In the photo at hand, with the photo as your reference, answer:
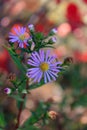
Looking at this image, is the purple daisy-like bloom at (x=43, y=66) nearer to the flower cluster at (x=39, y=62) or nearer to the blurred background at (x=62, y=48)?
the flower cluster at (x=39, y=62)

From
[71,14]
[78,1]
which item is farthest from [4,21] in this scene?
[78,1]

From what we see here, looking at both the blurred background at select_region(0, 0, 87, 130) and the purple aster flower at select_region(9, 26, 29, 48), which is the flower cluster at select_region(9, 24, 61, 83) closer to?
the purple aster flower at select_region(9, 26, 29, 48)

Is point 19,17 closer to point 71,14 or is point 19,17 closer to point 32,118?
point 71,14

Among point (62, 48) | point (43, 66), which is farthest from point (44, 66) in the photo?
point (62, 48)

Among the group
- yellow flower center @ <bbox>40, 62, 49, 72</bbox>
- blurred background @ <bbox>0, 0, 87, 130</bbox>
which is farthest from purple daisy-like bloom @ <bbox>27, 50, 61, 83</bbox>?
blurred background @ <bbox>0, 0, 87, 130</bbox>

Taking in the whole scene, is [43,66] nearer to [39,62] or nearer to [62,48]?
[39,62]

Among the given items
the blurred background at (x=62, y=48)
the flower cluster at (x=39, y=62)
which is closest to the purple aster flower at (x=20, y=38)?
the flower cluster at (x=39, y=62)
